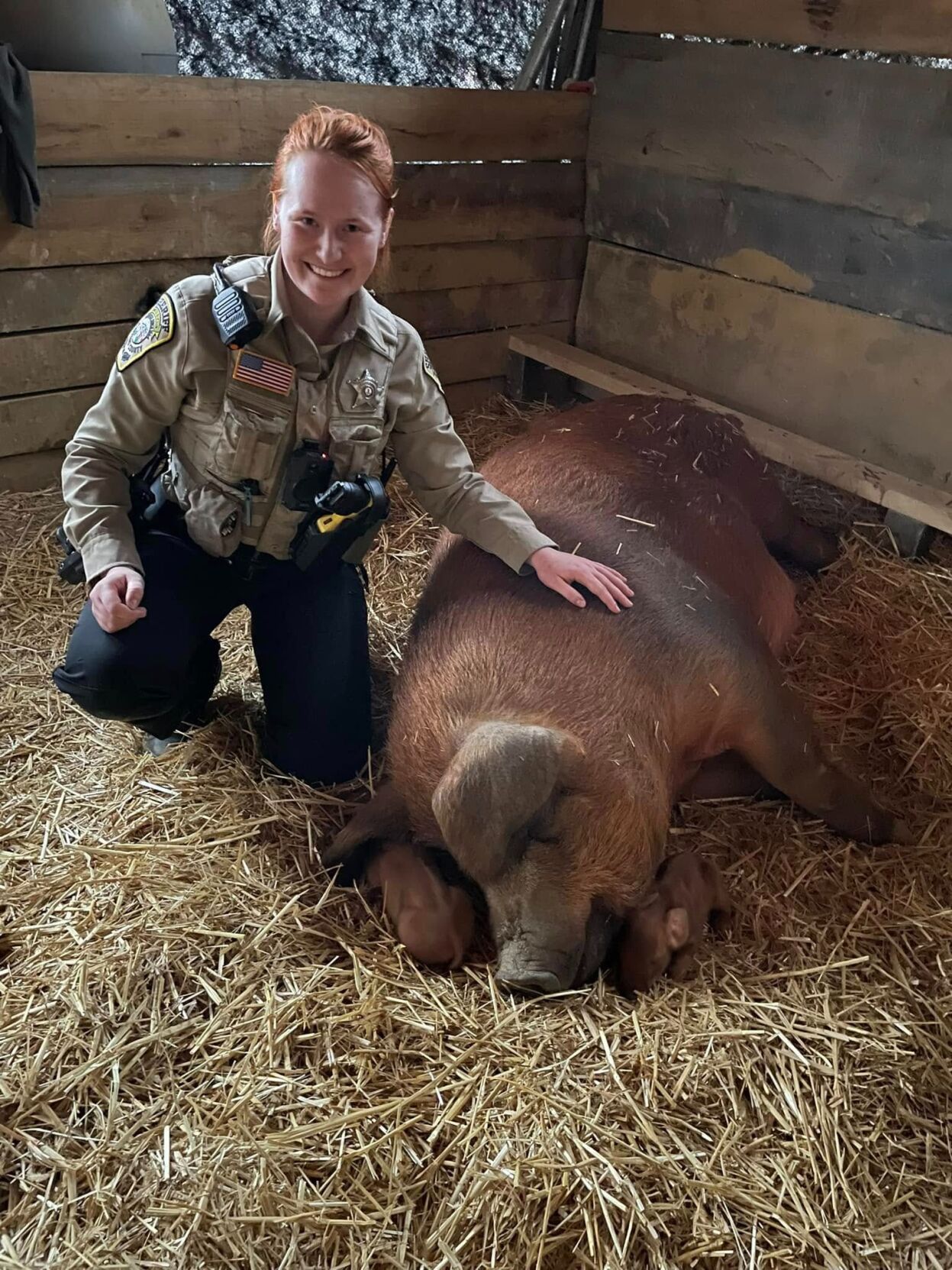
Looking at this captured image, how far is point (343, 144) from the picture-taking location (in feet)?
7.31

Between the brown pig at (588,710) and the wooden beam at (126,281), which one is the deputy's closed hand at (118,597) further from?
the wooden beam at (126,281)

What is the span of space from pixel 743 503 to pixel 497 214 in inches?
81.6

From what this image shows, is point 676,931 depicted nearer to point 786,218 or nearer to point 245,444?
point 245,444

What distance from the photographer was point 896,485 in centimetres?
359

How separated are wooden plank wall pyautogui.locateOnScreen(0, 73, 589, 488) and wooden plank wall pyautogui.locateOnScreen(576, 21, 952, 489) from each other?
42cm

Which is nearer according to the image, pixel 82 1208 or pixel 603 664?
pixel 82 1208

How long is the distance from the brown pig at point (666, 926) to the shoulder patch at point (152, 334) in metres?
1.66

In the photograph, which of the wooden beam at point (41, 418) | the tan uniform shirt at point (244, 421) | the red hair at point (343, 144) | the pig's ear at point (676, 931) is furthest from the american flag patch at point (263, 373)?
the wooden beam at point (41, 418)

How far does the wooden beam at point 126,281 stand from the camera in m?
3.73

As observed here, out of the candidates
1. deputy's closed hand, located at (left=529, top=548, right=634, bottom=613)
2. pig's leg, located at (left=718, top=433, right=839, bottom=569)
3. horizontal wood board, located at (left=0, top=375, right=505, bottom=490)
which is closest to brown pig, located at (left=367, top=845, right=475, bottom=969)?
deputy's closed hand, located at (left=529, top=548, right=634, bottom=613)

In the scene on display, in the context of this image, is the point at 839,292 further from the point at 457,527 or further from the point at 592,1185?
the point at 592,1185

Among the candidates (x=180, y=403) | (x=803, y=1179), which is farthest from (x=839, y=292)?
(x=803, y=1179)

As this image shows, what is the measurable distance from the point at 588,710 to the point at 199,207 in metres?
2.74

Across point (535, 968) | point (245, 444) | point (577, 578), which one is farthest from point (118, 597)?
point (535, 968)
